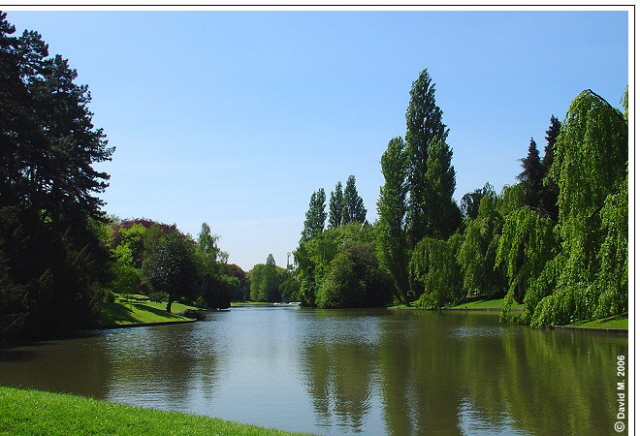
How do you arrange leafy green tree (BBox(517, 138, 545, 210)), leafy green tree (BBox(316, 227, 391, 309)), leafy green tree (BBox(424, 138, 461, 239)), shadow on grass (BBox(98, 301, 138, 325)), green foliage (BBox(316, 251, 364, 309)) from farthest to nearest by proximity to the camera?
1. leafy green tree (BBox(316, 227, 391, 309))
2. green foliage (BBox(316, 251, 364, 309))
3. leafy green tree (BBox(424, 138, 461, 239))
4. leafy green tree (BBox(517, 138, 545, 210))
5. shadow on grass (BBox(98, 301, 138, 325))

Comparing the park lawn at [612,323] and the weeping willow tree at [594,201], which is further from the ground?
the weeping willow tree at [594,201]

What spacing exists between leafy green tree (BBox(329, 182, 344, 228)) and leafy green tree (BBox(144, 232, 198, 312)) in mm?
43655

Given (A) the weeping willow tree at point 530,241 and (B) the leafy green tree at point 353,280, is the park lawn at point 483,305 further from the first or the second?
(A) the weeping willow tree at point 530,241

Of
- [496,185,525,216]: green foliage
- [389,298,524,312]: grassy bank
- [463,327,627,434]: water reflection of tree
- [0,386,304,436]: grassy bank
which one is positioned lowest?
[463,327,627,434]: water reflection of tree

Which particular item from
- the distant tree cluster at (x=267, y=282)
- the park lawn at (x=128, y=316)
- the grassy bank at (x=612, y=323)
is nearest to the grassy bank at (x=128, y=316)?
the park lawn at (x=128, y=316)

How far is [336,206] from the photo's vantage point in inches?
3728

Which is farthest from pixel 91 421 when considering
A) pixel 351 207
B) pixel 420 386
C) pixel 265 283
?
pixel 265 283

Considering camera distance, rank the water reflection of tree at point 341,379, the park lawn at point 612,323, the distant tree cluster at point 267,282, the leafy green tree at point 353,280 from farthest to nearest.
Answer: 1. the distant tree cluster at point 267,282
2. the leafy green tree at point 353,280
3. the park lawn at point 612,323
4. the water reflection of tree at point 341,379

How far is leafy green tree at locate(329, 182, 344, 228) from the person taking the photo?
9419 cm

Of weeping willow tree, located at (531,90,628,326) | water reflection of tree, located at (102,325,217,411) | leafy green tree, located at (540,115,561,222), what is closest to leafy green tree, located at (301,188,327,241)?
leafy green tree, located at (540,115,561,222)

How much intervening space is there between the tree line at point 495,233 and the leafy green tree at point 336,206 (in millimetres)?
356

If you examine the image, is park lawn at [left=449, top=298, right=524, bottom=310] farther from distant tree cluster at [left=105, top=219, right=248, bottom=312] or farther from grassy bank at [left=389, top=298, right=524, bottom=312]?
distant tree cluster at [left=105, top=219, right=248, bottom=312]

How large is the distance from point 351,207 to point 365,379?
78025 millimetres

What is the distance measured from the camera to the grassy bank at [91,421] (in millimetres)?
8406
